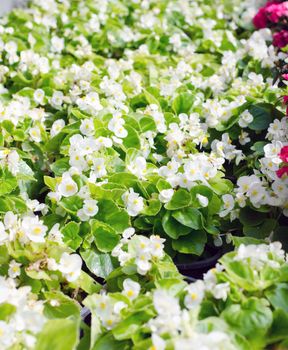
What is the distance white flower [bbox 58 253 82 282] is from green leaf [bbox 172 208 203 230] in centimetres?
39

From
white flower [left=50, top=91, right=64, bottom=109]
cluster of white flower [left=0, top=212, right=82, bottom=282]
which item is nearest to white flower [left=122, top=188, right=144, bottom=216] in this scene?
cluster of white flower [left=0, top=212, right=82, bottom=282]

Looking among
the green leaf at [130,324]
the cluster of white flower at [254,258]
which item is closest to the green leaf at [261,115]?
the cluster of white flower at [254,258]

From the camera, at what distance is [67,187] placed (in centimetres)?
184

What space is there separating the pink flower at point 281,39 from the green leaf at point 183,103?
3.37 ft

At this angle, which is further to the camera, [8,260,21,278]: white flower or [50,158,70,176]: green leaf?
[50,158,70,176]: green leaf

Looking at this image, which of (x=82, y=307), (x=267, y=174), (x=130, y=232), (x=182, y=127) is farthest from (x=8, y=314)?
(x=182, y=127)

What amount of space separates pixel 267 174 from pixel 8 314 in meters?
0.96

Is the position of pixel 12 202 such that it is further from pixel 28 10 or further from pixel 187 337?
pixel 28 10

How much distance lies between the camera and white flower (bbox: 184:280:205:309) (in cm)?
136

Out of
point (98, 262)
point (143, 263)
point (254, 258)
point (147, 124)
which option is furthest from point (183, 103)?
point (254, 258)

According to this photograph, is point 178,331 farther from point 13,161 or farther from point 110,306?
point 13,161

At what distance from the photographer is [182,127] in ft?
7.43

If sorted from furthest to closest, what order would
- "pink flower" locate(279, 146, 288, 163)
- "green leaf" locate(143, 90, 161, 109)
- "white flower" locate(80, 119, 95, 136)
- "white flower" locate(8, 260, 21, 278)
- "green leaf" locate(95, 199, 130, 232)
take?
"green leaf" locate(143, 90, 161, 109) → "white flower" locate(80, 119, 95, 136) → "green leaf" locate(95, 199, 130, 232) → "pink flower" locate(279, 146, 288, 163) → "white flower" locate(8, 260, 21, 278)

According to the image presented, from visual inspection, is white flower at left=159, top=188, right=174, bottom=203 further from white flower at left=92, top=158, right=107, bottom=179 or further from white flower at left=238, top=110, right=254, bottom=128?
white flower at left=238, top=110, right=254, bottom=128
